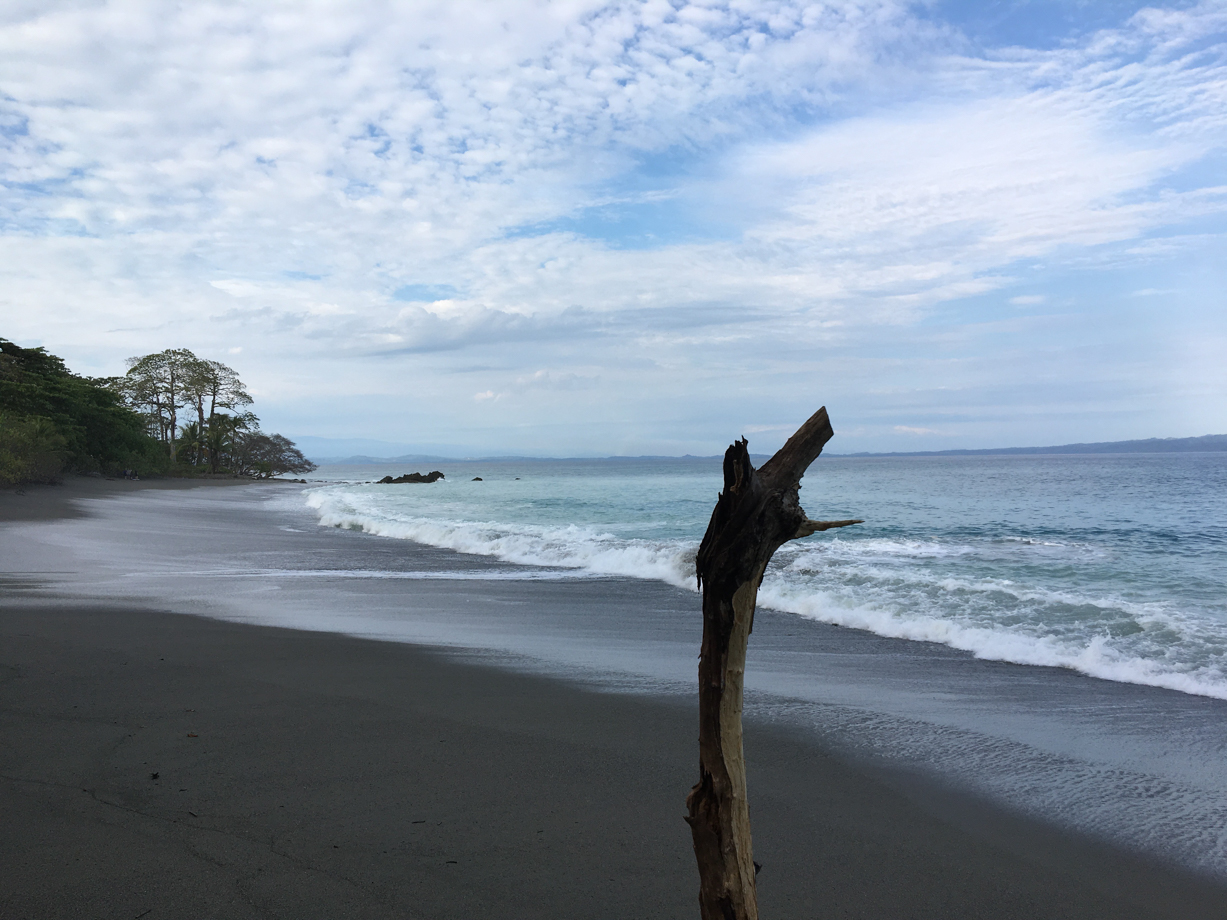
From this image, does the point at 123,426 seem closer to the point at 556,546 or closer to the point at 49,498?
the point at 49,498

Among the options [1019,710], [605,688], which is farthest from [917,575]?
[605,688]

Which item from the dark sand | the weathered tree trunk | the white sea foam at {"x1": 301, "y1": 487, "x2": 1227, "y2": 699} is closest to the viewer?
the weathered tree trunk

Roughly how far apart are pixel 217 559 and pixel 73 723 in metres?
10.5

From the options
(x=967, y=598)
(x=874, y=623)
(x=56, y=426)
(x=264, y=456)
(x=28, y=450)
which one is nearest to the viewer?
(x=874, y=623)

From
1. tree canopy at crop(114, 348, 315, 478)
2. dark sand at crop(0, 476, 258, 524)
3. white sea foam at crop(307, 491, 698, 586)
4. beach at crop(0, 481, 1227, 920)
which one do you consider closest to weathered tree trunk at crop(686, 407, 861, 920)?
beach at crop(0, 481, 1227, 920)

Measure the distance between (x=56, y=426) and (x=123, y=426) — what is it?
10.1 metres

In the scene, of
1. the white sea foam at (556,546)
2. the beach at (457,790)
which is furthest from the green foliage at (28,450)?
the beach at (457,790)

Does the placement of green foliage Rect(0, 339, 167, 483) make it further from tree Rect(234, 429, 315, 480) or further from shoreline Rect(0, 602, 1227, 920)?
shoreline Rect(0, 602, 1227, 920)

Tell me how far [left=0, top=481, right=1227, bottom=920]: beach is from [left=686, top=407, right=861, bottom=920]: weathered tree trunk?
3.89 ft

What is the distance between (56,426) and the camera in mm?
36562

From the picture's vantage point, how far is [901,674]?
6.93 metres

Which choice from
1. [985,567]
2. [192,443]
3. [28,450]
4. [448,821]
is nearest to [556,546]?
[985,567]

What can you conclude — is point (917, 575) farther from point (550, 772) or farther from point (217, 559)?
point (217, 559)

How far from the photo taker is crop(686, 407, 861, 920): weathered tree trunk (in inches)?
73.2
